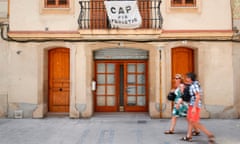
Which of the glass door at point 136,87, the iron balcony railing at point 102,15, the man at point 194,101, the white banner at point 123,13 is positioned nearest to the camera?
the man at point 194,101

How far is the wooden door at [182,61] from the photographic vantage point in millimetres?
11305

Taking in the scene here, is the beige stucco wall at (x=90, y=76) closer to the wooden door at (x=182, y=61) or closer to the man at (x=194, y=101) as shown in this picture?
the wooden door at (x=182, y=61)

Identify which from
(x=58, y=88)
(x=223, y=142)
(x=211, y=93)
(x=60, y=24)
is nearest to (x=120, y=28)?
(x=60, y=24)

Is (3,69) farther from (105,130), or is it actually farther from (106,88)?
(105,130)

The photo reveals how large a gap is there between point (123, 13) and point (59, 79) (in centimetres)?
395

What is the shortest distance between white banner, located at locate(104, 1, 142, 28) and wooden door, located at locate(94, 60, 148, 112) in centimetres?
202

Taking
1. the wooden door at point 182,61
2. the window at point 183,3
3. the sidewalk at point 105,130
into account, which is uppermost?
the window at point 183,3

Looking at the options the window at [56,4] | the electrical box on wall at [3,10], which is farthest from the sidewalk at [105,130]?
the window at [56,4]

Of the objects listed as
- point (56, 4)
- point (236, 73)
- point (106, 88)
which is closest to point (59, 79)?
point (106, 88)

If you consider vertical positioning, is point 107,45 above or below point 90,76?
above

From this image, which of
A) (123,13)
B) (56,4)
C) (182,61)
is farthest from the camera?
(182,61)

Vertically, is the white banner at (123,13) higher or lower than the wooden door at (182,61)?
higher

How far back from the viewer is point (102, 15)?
11195mm

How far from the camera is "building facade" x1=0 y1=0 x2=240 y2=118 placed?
35.2 ft
